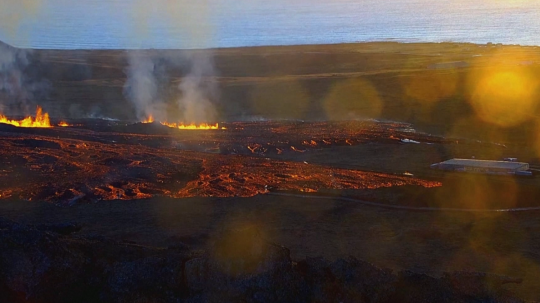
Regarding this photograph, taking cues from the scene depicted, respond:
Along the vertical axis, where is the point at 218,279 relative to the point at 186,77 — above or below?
below

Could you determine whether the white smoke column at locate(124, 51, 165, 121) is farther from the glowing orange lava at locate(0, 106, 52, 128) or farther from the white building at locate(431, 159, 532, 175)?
the white building at locate(431, 159, 532, 175)

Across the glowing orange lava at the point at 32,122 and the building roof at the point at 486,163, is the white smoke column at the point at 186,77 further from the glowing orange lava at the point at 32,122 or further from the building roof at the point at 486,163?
the building roof at the point at 486,163

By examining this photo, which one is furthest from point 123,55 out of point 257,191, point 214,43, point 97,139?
point 257,191

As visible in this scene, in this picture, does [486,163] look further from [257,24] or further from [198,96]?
[257,24]

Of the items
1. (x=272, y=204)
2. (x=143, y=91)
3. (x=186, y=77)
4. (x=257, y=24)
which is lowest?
(x=272, y=204)

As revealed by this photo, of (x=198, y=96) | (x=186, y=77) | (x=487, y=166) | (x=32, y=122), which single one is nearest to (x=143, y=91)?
(x=198, y=96)

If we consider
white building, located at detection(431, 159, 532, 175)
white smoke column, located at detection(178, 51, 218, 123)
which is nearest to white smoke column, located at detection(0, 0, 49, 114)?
white smoke column, located at detection(178, 51, 218, 123)
